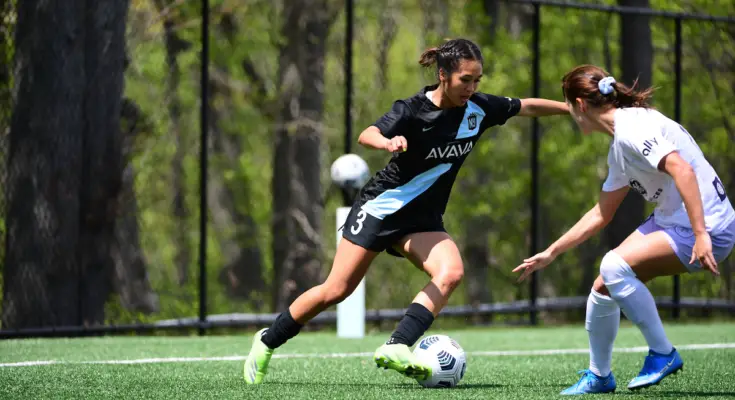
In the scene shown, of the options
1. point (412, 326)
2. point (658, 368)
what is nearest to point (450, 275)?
point (412, 326)

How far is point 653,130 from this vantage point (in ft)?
16.5

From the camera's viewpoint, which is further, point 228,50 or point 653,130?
point 228,50

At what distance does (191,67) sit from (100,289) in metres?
6.06

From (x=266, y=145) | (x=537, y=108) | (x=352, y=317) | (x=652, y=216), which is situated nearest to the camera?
(x=652, y=216)

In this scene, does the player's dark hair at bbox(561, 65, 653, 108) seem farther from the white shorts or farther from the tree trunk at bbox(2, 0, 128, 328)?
the tree trunk at bbox(2, 0, 128, 328)

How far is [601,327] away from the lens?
5426 millimetres

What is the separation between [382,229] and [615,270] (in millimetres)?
1211

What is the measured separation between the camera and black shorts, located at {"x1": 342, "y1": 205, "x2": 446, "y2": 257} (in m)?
5.80

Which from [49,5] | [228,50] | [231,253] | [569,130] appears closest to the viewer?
[49,5]

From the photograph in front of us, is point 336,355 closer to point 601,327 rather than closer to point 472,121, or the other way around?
point 472,121

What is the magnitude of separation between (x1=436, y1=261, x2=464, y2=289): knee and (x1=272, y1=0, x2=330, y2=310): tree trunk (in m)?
10.9

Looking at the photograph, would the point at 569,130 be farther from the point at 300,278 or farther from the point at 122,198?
the point at 122,198

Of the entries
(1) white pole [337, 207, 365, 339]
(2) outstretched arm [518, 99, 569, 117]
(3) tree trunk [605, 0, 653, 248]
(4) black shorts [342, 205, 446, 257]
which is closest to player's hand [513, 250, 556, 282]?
(4) black shorts [342, 205, 446, 257]

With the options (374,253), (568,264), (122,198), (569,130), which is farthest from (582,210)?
(374,253)
